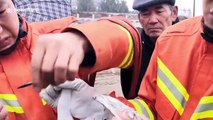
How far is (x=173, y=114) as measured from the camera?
4.75 ft

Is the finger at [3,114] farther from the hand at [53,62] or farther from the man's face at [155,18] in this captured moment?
the man's face at [155,18]

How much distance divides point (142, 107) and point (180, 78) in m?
0.18

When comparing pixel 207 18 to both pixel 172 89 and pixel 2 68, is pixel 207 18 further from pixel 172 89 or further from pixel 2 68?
pixel 2 68

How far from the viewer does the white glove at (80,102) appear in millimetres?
1066

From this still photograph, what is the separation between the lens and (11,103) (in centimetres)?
150

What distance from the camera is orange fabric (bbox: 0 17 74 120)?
1.46 m

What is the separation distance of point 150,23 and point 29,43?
1.69 metres

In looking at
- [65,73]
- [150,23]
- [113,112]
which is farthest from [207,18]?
[150,23]

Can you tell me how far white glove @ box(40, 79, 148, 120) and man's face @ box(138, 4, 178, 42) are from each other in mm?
1997

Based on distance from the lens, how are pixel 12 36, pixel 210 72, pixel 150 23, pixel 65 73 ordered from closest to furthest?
1. pixel 65 73
2. pixel 210 72
3. pixel 12 36
4. pixel 150 23

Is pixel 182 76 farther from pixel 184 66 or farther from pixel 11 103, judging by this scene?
pixel 11 103

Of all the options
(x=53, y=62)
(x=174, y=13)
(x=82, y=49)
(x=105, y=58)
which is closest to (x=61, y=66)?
(x=53, y=62)

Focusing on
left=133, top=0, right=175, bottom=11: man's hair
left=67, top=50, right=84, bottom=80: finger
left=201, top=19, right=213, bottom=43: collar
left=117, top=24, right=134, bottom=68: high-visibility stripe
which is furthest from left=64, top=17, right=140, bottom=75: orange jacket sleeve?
left=133, top=0, right=175, bottom=11: man's hair

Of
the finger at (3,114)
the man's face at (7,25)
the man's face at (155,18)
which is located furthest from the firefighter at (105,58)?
the man's face at (155,18)
